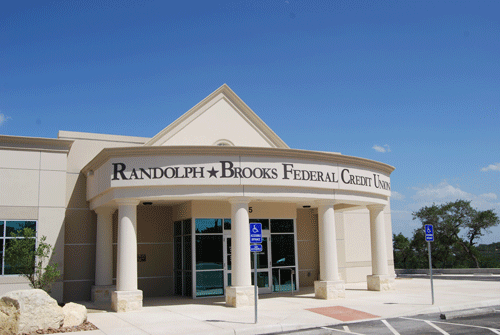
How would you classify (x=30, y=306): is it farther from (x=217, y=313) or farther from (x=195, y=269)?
(x=195, y=269)

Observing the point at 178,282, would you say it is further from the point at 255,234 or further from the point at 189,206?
the point at 255,234

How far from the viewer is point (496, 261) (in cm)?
3559

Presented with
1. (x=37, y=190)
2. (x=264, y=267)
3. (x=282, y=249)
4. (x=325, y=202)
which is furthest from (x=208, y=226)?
(x=37, y=190)

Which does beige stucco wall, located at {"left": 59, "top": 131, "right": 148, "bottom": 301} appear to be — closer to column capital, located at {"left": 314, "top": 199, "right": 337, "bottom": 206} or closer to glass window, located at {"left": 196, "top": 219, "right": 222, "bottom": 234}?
glass window, located at {"left": 196, "top": 219, "right": 222, "bottom": 234}

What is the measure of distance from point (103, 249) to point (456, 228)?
3120 centimetres

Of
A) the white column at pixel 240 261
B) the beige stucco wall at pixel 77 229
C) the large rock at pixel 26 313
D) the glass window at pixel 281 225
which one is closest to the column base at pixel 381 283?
the glass window at pixel 281 225

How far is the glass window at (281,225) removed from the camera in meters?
20.9

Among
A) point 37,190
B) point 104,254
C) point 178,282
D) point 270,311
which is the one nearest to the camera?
point 270,311

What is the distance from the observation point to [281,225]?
21078 mm

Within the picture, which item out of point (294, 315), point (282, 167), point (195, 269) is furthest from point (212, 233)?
point (294, 315)

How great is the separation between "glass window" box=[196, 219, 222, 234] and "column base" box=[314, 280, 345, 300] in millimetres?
4575

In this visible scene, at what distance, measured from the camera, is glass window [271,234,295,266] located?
68.0 feet

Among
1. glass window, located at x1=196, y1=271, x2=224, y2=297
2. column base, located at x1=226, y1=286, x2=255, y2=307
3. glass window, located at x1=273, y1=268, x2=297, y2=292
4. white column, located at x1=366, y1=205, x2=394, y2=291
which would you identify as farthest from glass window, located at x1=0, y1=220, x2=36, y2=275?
white column, located at x1=366, y1=205, x2=394, y2=291

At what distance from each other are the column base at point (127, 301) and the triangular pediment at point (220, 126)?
7.20 metres
